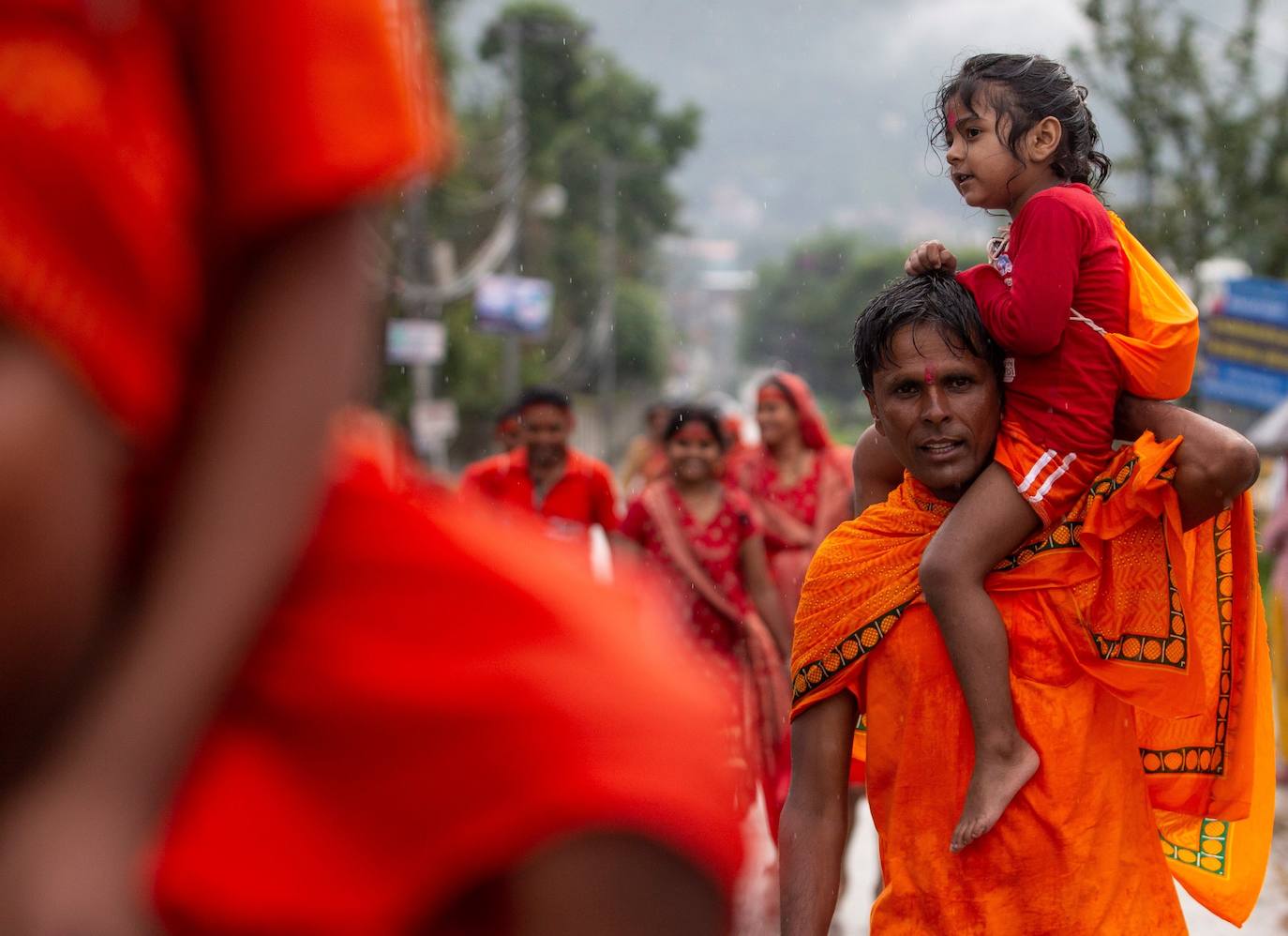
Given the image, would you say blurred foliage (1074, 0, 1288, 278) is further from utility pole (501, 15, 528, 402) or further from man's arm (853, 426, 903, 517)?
man's arm (853, 426, 903, 517)

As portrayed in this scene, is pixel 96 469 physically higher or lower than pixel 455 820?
higher

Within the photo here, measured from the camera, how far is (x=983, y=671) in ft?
9.17

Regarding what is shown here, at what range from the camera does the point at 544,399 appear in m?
7.75

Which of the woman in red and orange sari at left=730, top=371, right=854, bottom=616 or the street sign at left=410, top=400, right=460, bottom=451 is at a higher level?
the woman in red and orange sari at left=730, top=371, right=854, bottom=616

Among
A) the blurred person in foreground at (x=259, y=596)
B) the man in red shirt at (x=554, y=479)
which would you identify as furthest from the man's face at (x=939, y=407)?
the man in red shirt at (x=554, y=479)

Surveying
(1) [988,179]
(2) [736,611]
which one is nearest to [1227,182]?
(2) [736,611]

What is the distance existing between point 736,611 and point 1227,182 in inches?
557

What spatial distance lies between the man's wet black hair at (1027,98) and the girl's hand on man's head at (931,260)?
0.21 metres

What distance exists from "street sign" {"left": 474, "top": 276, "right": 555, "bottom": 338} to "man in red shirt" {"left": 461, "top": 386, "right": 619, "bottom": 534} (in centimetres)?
2347

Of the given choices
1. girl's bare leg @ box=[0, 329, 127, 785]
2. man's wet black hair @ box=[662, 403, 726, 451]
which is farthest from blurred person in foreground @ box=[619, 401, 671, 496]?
girl's bare leg @ box=[0, 329, 127, 785]

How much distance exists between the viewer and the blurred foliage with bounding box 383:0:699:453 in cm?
3416

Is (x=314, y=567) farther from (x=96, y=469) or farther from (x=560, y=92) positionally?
(x=560, y=92)

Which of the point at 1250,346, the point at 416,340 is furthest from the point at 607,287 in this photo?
the point at 1250,346

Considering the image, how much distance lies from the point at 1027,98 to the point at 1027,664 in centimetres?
101
